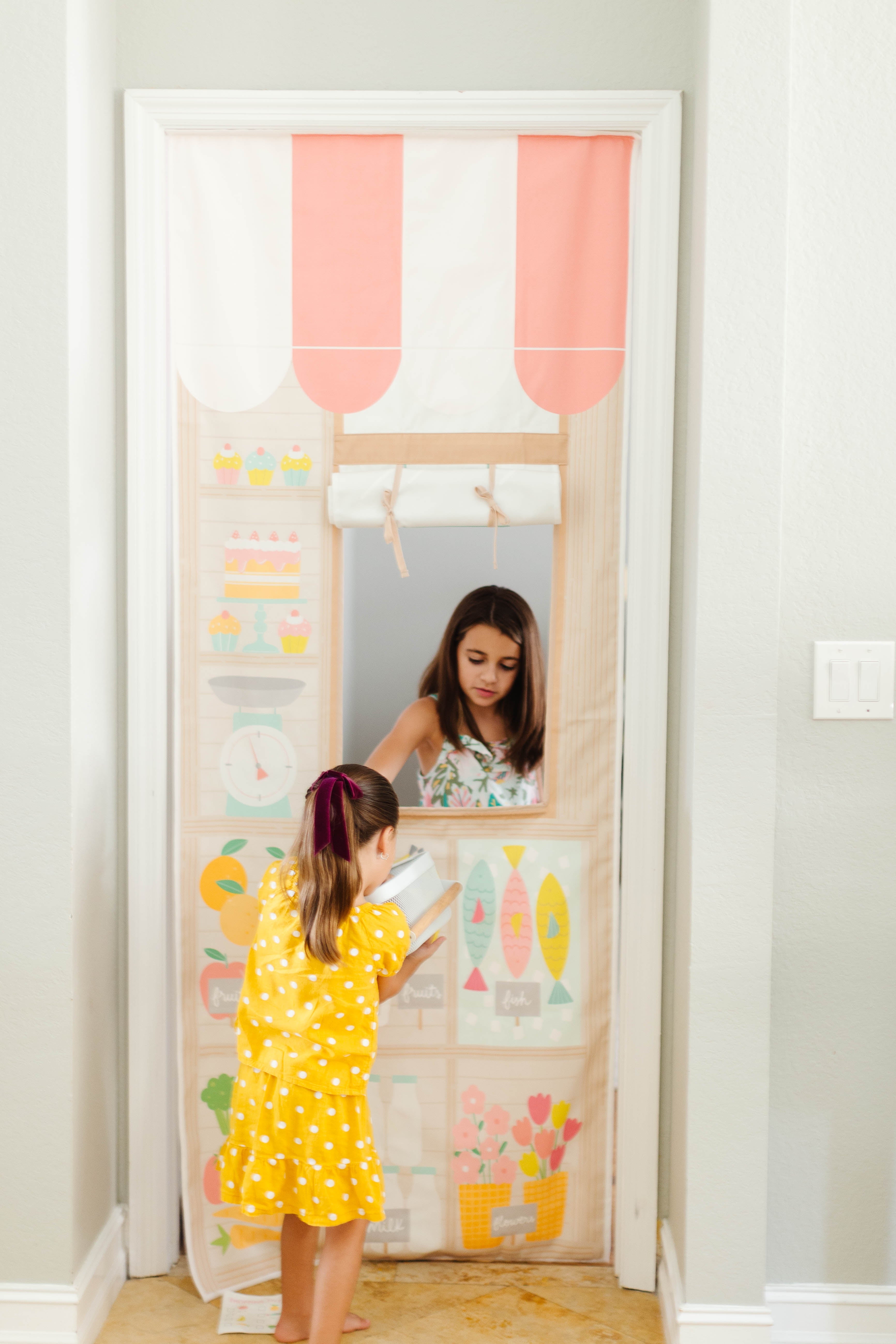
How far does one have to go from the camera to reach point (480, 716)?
1688 millimetres

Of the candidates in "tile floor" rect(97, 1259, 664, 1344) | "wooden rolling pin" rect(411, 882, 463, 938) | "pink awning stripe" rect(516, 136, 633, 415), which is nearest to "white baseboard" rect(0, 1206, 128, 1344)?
"tile floor" rect(97, 1259, 664, 1344)

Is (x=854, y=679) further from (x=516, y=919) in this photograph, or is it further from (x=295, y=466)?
(x=295, y=466)

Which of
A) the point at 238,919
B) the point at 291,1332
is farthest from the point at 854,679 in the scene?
the point at 291,1332

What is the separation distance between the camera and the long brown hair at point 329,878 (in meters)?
1.38

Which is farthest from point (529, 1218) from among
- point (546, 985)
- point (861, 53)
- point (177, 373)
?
point (861, 53)

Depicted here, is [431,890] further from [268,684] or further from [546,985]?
[268,684]

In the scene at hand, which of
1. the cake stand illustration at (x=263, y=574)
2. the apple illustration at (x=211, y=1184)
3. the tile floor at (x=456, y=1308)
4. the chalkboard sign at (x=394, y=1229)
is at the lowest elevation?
the tile floor at (x=456, y=1308)

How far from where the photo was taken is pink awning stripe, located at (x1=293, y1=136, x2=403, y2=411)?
1616 millimetres

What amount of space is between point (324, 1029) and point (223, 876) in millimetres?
397

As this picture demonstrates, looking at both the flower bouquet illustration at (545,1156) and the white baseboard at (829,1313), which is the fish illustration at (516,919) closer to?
the flower bouquet illustration at (545,1156)

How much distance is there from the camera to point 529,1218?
67.6 inches

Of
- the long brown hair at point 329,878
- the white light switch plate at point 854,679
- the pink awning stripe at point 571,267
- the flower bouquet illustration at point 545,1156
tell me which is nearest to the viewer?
the long brown hair at point 329,878

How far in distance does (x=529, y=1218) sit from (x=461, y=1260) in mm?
149

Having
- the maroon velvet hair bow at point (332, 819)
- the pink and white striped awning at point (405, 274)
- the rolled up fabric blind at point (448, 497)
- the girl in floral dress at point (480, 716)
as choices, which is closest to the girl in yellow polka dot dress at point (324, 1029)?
the maroon velvet hair bow at point (332, 819)
